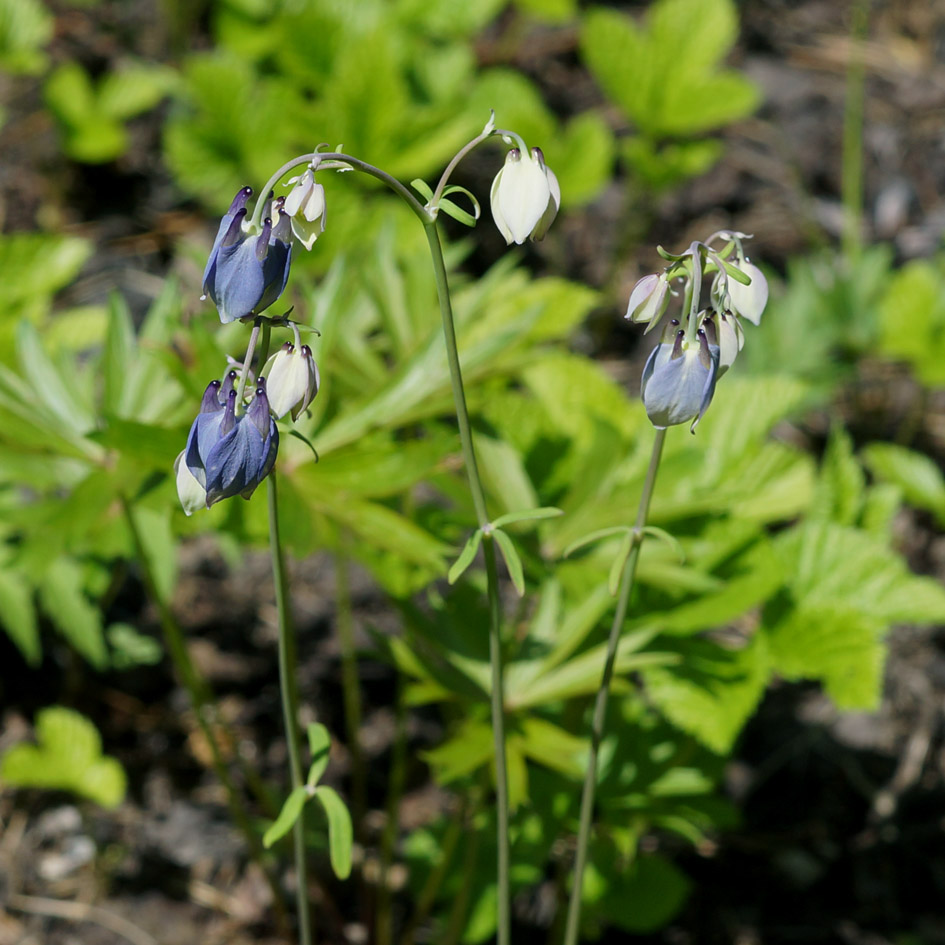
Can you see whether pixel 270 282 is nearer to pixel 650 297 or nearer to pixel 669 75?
pixel 650 297

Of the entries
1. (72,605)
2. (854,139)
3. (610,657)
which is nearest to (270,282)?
(610,657)

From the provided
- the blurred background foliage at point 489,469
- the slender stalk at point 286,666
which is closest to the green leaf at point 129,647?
the blurred background foliage at point 489,469

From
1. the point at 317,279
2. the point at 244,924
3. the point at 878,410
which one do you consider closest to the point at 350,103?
the point at 317,279

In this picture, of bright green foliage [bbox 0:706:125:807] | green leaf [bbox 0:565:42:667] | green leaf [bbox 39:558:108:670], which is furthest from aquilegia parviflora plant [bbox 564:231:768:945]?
bright green foliage [bbox 0:706:125:807]

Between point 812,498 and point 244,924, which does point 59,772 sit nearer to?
point 244,924

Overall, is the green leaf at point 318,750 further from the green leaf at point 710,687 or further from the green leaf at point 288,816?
the green leaf at point 710,687
